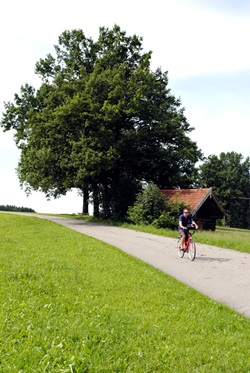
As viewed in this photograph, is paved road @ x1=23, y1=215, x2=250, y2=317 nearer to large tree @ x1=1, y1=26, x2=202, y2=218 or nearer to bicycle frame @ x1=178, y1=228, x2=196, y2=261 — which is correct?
bicycle frame @ x1=178, y1=228, x2=196, y2=261

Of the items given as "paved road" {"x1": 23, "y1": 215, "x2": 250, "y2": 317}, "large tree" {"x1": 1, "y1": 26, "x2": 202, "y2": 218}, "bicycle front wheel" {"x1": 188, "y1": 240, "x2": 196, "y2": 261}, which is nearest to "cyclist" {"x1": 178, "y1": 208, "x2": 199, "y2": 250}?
"bicycle front wheel" {"x1": 188, "y1": 240, "x2": 196, "y2": 261}

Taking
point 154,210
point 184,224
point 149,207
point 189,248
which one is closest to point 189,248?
point 189,248

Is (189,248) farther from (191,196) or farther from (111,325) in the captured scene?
(191,196)

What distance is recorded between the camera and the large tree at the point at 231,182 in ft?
258

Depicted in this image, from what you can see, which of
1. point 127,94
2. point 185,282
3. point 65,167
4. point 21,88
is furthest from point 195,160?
point 185,282

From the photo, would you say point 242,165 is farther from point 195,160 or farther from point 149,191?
point 149,191

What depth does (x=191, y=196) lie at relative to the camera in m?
36.4

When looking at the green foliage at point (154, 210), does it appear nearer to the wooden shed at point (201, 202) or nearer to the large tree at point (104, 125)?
the wooden shed at point (201, 202)

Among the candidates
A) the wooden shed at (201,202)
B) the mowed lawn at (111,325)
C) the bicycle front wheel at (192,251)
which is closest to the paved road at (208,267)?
the bicycle front wheel at (192,251)

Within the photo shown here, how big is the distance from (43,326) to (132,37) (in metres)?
38.9

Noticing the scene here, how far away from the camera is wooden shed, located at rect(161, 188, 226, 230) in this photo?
34.9 meters

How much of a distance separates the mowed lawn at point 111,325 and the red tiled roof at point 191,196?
945 inches

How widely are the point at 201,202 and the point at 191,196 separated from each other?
1621 millimetres

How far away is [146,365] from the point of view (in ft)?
17.6
